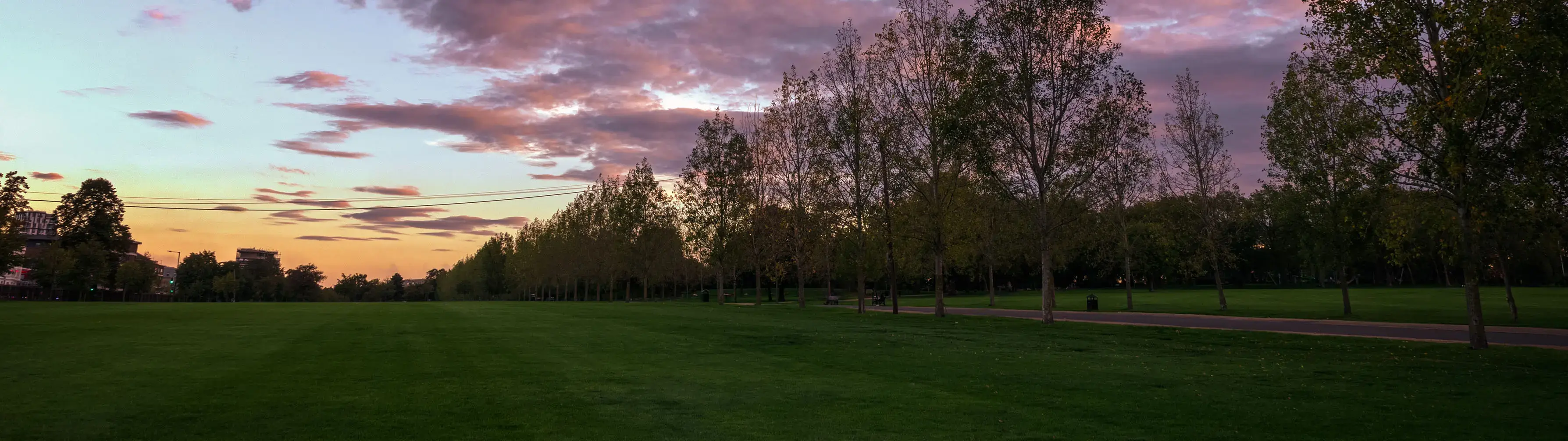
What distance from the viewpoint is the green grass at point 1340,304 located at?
36.2 metres

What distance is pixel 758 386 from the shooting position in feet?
43.4

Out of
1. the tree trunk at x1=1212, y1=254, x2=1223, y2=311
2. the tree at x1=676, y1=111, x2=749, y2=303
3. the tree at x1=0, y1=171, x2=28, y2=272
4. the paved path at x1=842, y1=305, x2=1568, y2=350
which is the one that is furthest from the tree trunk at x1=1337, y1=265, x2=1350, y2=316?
the tree at x1=0, y1=171, x2=28, y2=272

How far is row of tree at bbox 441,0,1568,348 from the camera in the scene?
1788 centimetres

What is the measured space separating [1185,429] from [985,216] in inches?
1649

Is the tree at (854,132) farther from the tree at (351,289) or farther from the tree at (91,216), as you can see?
the tree at (351,289)

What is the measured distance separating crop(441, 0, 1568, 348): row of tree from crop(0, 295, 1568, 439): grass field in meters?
4.20

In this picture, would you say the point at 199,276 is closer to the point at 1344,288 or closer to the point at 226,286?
the point at 226,286

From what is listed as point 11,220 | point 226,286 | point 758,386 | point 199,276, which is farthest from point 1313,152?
point 199,276

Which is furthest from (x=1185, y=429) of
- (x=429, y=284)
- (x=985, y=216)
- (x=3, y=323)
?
(x=429, y=284)

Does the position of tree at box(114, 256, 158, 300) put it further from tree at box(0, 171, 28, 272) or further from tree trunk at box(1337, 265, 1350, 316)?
tree trunk at box(1337, 265, 1350, 316)

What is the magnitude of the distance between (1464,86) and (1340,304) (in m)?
41.6

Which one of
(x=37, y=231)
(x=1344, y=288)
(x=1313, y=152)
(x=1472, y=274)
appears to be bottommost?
(x=1344, y=288)

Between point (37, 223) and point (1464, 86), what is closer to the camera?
point (1464, 86)

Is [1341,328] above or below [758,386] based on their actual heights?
above
